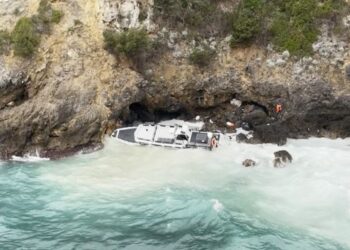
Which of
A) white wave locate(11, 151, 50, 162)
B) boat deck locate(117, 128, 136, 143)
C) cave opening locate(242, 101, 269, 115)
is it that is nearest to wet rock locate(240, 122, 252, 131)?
cave opening locate(242, 101, 269, 115)

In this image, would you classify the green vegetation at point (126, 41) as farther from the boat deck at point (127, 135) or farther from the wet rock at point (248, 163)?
the wet rock at point (248, 163)

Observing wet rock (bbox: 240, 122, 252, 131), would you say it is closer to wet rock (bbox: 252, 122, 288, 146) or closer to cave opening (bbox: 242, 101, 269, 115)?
wet rock (bbox: 252, 122, 288, 146)

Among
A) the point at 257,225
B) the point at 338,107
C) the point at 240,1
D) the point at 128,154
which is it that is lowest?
the point at 257,225

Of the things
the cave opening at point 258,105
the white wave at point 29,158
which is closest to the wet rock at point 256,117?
the cave opening at point 258,105

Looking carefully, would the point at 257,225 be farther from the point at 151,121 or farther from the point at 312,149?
the point at 151,121

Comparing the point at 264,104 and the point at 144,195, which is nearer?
the point at 144,195

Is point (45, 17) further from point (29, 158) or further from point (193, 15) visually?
point (193, 15)

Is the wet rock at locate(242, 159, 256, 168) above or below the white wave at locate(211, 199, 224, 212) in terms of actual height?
above

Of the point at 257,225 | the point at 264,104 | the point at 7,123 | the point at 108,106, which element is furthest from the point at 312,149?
the point at 7,123
